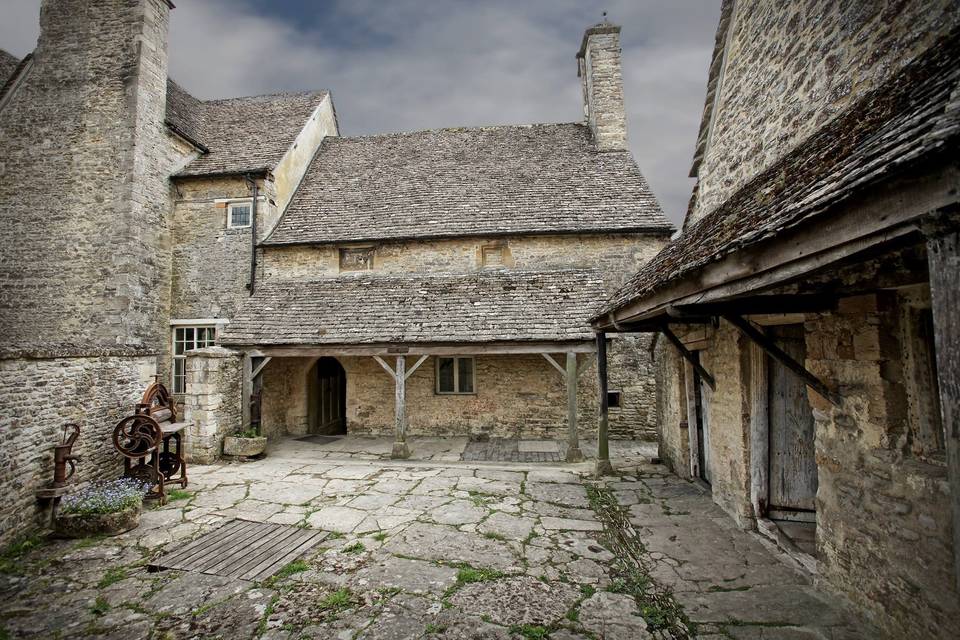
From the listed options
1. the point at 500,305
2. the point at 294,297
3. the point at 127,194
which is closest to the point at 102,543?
the point at 294,297

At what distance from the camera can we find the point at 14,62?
13211mm

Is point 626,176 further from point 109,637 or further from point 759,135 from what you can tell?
point 109,637

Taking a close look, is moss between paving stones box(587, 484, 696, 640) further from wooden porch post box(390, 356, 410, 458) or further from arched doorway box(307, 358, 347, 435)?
arched doorway box(307, 358, 347, 435)

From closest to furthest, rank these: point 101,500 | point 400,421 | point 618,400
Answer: point 101,500, point 400,421, point 618,400

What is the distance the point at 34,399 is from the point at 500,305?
25.3 ft

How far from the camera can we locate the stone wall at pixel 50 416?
5020mm

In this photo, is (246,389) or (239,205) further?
(239,205)

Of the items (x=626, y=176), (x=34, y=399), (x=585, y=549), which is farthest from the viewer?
(x=626, y=176)

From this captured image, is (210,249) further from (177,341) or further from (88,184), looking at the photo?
(88,184)

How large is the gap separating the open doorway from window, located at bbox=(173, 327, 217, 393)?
12.4 metres

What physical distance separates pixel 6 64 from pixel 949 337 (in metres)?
20.7

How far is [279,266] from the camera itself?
12.1 m

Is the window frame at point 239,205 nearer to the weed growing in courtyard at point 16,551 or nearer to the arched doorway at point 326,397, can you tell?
the arched doorway at point 326,397

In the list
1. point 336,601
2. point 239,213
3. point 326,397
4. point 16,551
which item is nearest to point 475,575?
point 336,601
